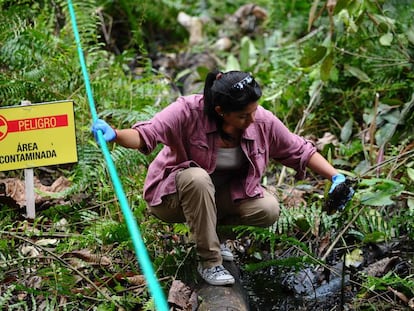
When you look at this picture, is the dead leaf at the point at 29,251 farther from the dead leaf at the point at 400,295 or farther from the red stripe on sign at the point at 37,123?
the dead leaf at the point at 400,295

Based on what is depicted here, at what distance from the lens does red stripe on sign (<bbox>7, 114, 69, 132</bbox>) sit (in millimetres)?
3326

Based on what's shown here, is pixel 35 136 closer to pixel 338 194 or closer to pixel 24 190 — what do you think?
pixel 24 190

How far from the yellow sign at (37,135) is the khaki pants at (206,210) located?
2.09 feet

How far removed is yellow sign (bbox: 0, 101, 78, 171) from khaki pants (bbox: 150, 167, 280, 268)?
25.1 inches

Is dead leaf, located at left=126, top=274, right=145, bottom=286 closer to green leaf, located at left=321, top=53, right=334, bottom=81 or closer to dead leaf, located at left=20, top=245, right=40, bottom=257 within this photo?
dead leaf, located at left=20, top=245, right=40, bottom=257

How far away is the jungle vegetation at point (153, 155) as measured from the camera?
303 cm

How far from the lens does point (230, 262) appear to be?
325 centimetres

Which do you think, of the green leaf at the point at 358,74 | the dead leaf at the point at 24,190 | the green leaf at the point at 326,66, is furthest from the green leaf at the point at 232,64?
the dead leaf at the point at 24,190

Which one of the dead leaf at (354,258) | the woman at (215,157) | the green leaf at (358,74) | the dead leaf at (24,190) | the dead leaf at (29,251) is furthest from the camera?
the green leaf at (358,74)

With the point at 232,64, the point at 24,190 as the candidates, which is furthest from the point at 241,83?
the point at 232,64

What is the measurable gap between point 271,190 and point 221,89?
125 centimetres

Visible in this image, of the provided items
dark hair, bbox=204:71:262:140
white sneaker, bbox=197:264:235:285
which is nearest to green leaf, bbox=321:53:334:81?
dark hair, bbox=204:71:262:140

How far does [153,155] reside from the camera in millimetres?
4062

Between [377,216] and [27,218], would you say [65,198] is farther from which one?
[377,216]
